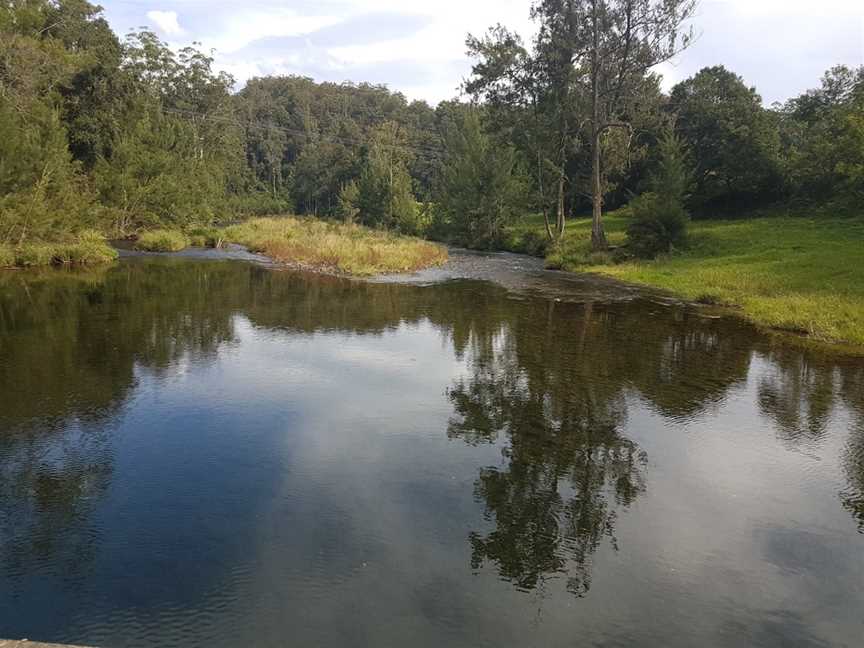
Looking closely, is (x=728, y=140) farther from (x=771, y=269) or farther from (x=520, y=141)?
(x=771, y=269)

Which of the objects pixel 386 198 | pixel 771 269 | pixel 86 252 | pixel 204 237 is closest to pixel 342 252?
pixel 86 252

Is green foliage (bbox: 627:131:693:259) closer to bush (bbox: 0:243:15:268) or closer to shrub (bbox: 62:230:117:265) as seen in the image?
shrub (bbox: 62:230:117:265)

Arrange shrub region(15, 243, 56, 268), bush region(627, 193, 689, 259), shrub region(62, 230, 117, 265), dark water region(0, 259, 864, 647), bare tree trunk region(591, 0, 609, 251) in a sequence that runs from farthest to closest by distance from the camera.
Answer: bare tree trunk region(591, 0, 609, 251), bush region(627, 193, 689, 259), shrub region(62, 230, 117, 265), shrub region(15, 243, 56, 268), dark water region(0, 259, 864, 647)

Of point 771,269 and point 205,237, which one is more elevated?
point 205,237

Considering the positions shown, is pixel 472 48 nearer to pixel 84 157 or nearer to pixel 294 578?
pixel 84 157

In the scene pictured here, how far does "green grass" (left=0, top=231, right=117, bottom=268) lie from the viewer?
25516mm

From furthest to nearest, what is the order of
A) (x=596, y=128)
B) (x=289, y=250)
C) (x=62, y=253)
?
(x=289, y=250), (x=596, y=128), (x=62, y=253)

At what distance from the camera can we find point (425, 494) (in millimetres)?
6820

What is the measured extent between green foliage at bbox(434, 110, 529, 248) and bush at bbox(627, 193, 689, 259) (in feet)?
41.3

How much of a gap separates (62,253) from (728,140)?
137 feet

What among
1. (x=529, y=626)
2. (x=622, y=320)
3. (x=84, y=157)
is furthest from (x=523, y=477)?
(x=84, y=157)

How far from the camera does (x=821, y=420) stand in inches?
381

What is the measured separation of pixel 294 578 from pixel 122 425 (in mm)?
4641

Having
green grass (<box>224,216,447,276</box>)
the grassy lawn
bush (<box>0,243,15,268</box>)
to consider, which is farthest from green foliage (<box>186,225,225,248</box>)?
the grassy lawn
